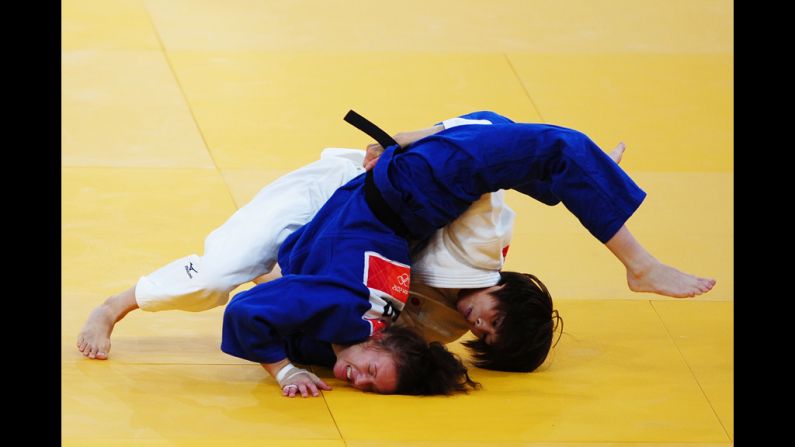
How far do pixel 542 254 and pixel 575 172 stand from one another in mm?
1523

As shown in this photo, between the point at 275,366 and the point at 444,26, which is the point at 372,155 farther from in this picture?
the point at 444,26

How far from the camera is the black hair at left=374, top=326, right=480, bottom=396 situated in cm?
403

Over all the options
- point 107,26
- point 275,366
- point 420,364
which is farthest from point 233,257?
point 107,26

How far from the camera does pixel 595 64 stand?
752 cm

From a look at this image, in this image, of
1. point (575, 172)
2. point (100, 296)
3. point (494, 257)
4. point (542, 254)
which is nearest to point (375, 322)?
point (494, 257)

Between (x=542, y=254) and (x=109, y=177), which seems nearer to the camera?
(x=542, y=254)

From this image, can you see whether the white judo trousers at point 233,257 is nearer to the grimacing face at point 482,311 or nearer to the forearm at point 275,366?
the forearm at point 275,366

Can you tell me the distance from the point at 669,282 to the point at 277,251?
3.99 ft

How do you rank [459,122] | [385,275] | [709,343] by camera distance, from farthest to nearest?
[709,343], [459,122], [385,275]

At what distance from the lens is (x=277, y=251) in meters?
4.38

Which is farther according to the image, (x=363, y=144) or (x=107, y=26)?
(x=107, y=26)

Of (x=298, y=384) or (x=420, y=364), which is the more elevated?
(x=420, y=364)

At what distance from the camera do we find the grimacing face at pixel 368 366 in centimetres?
405

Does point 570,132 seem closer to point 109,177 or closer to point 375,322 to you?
point 375,322
